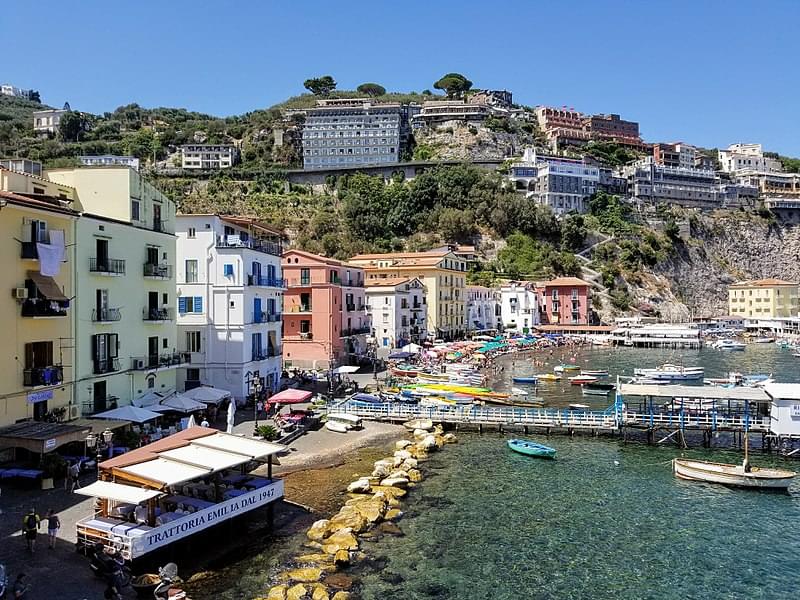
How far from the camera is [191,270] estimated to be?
133ft

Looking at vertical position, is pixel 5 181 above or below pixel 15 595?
above

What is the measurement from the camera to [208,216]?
4038 cm

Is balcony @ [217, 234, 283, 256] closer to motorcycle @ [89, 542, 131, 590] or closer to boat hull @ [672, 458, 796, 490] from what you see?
motorcycle @ [89, 542, 131, 590]

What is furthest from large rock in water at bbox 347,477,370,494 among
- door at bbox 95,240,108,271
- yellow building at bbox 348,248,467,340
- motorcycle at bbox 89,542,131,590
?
yellow building at bbox 348,248,467,340

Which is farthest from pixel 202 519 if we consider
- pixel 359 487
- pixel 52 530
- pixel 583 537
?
pixel 583 537

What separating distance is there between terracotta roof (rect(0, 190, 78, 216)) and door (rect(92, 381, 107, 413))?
322 inches

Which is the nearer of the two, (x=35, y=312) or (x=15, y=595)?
(x=15, y=595)

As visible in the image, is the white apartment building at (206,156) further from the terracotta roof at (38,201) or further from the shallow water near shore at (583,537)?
the shallow water near shore at (583,537)

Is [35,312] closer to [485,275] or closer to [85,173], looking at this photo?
[85,173]

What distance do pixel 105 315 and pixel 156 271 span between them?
477cm

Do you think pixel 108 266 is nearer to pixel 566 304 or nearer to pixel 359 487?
pixel 359 487

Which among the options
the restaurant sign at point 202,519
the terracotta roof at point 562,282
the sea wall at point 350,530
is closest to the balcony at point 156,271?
the sea wall at point 350,530

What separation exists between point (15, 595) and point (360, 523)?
36.3 ft

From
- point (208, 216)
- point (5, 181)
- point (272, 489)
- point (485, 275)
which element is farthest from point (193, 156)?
point (272, 489)
